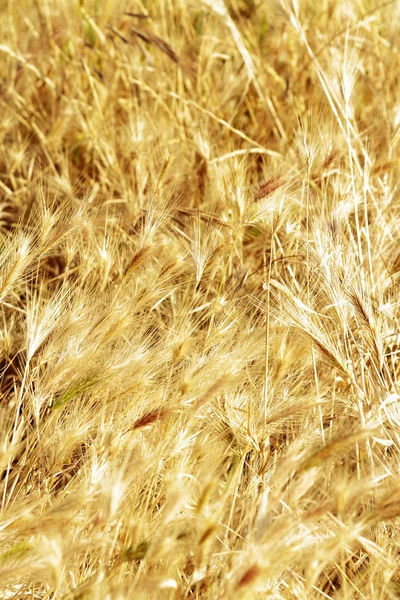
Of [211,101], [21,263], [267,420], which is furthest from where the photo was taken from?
[211,101]

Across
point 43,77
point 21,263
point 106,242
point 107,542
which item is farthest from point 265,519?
point 43,77

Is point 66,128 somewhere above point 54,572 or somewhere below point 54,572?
above

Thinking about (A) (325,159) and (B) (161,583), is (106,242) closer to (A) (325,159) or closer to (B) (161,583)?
(A) (325,159)

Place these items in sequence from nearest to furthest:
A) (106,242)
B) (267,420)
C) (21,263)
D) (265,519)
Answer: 1. (265,519)
2. (267,420)
3. (21,263)
4. (106,242)

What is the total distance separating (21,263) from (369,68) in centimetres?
145

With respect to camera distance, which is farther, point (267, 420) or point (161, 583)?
point (267, 420)

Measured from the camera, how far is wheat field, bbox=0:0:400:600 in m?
0.93

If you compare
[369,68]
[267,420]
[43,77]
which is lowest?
[267,420]

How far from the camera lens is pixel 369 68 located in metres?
2.20

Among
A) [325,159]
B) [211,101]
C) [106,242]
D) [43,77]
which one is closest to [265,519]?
[106,242]

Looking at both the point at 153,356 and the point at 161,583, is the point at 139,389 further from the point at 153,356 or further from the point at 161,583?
the point at 161,583

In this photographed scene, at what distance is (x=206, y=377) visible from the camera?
1.18 meters

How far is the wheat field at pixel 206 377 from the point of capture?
3.06 ft

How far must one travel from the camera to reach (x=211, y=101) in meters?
2.10
